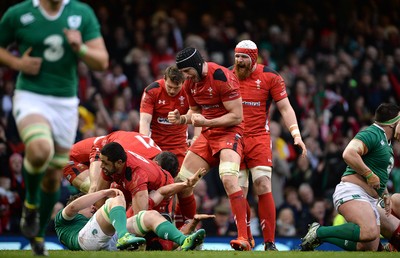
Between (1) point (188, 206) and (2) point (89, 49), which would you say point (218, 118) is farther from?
(2) point (89, 49)

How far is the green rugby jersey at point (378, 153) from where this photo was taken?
452 inches

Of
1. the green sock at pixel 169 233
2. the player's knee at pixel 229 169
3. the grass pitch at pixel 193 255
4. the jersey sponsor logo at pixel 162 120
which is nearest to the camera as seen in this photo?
the grass pitch at pixel 193 255

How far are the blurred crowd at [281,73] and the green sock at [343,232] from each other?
4.01 m

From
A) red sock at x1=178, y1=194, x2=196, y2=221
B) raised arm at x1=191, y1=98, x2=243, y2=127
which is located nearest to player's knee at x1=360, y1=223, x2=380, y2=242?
raised arm at x1=191, y1=98, x2=243, y2=127

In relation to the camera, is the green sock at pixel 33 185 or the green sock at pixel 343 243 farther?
the green sock at pixel 343 243

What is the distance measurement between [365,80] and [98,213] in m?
10.6

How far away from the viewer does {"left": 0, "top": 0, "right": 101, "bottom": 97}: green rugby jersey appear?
8961mm

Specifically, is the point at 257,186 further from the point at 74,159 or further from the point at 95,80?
the point at 95,80

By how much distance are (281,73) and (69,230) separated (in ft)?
31.0

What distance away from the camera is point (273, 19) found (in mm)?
21891

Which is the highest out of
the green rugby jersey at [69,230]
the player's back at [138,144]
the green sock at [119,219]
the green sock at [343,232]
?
the player's back at [138,144]

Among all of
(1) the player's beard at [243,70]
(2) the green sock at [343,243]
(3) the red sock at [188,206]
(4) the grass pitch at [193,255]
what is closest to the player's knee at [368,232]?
(2) the green sock at [343,243]

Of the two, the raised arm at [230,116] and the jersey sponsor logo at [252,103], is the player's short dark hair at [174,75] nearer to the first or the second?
the jersey sponsor logo at [252,103]

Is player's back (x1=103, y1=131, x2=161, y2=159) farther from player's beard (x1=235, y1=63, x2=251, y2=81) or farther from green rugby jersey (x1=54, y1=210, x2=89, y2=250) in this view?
player's beard (x1=235, y1=63, x2=251, y2=81)
